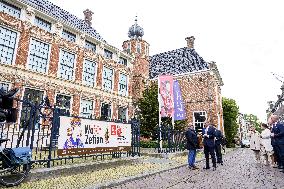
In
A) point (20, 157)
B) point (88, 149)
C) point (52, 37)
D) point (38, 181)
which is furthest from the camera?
point (52, 37)

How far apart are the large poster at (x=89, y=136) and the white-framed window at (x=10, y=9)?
40.0ft

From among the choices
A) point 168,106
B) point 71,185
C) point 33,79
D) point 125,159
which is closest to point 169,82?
point 168,106

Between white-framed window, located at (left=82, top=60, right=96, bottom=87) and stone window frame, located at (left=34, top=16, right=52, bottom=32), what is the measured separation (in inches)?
165

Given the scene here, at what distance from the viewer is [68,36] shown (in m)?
19.2

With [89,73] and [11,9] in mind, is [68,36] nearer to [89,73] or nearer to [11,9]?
[89,73]

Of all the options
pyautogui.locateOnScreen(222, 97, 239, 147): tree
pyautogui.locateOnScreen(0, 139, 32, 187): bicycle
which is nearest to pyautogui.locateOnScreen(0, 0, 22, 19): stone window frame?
pyautogui.locateOnScreen(0, 139, 32, 187): bicycle

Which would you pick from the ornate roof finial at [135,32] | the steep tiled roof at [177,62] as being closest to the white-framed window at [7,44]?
the ornate roof finial at [135,32]

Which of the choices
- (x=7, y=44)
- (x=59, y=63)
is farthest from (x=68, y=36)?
(x=7, y=44)

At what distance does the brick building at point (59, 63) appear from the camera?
1510 centimetres

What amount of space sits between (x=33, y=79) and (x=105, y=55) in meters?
8.49

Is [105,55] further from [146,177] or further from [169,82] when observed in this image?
[146,177]

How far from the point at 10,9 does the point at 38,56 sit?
3545 mm

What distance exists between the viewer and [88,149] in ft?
24.9

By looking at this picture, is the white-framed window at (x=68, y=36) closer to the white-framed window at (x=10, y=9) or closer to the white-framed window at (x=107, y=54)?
the white-framed window at (x=10, y=9)
